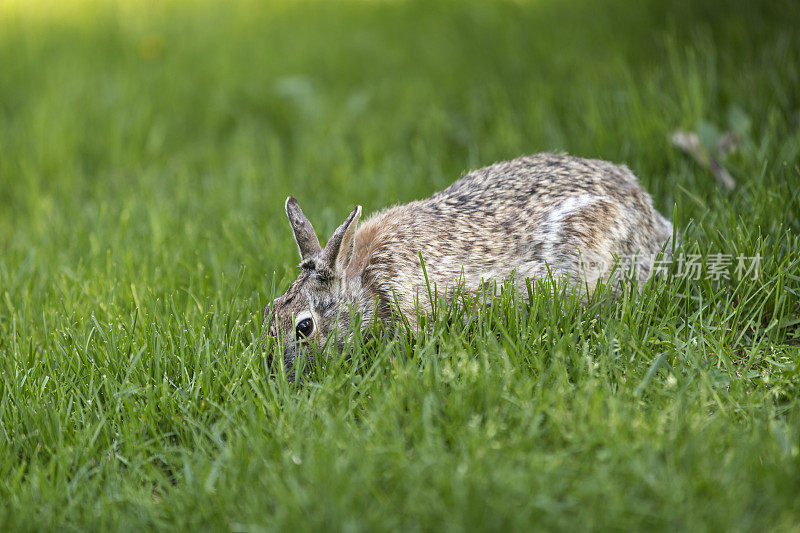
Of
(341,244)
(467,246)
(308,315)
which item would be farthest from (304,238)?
(467,246)

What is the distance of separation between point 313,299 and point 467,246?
3.01 feet

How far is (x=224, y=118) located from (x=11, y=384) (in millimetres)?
4561

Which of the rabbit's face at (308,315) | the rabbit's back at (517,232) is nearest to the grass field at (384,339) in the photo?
the rabbit's face at (308,315)

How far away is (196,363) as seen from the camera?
3877 millimetres

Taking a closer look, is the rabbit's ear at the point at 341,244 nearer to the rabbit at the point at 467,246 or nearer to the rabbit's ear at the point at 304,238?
the rabbit at the point at 467,246

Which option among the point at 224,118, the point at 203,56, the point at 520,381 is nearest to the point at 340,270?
the point at 520,381

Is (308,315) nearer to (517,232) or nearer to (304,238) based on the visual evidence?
(304,238)

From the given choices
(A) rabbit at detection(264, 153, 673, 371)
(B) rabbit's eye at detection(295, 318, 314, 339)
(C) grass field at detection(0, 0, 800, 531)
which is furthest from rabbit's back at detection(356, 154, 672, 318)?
(B) rabbit's eye at detection(295, 318, 314, 339)

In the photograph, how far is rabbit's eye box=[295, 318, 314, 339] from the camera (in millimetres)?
3961

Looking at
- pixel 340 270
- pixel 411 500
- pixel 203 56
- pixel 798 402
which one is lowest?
pixel 798 402

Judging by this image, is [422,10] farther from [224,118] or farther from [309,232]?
[309,232]

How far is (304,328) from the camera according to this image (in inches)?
157

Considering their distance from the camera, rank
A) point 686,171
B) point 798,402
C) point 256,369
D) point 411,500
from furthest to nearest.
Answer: point 686,171
point 256,369
point 798,402
point 411,500

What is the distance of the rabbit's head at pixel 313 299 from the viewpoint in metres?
3.93
